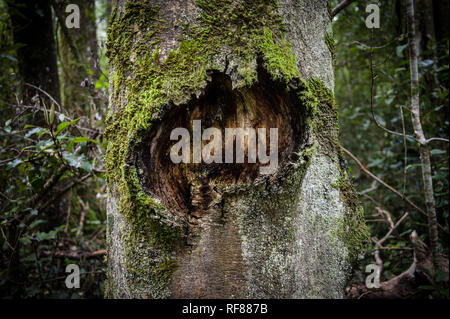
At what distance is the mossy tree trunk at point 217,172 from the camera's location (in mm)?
1073

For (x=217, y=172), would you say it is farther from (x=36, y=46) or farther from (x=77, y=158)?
(x=36, y=46)

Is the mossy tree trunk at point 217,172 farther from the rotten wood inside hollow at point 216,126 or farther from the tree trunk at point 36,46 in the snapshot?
the tree trunk at point 36,46

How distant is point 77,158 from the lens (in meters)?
1.98

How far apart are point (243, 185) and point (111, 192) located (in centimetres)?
62

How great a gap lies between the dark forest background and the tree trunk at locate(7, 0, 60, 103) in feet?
0.03

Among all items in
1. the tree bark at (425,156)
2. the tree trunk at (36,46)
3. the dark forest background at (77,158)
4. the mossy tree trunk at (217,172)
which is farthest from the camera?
the tree trunk at (36,46)

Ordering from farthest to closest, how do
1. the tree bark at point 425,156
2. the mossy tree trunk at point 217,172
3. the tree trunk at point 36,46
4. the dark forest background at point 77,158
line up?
the tree trunk at point 36,46 → the dark forest background at point 77,158 → the tree bark at point 425,156 → the mossy tree trunk at point 217,172

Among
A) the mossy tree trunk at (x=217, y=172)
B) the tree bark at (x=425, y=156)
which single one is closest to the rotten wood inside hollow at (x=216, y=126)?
the mossy tree trunk at (x=217, y=172)

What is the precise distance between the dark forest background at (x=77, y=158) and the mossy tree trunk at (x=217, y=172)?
954mm

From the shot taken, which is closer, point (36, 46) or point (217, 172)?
point (217, 172)

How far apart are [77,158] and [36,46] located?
6.82ft

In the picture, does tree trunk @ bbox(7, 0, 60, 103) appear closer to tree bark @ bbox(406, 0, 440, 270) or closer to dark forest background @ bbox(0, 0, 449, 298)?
dark forest background @ bbox(0, 0, 449, 298)

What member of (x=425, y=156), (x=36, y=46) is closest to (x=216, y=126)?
(x=425, y=156)
